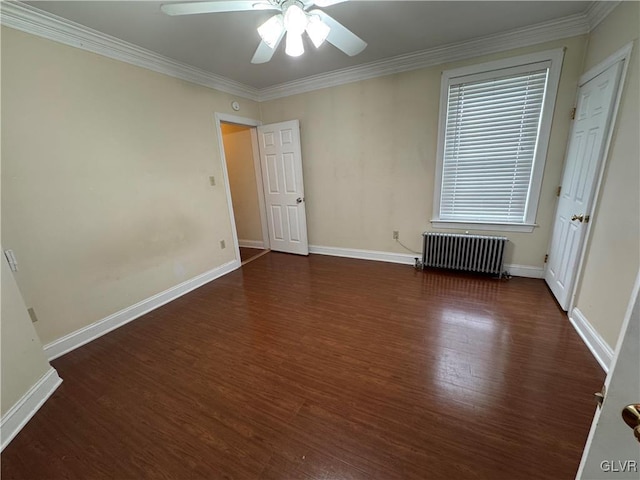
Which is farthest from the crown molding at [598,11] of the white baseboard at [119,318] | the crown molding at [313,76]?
the white baseboard at [119,318]

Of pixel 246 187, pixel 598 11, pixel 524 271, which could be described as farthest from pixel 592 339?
pixel 246 187

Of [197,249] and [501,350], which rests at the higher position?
[197,249]

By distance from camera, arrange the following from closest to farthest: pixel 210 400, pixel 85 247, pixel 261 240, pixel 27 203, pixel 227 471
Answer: pixel 227 471
pixel 210 400
pixel 27 203
pixel 85 247
pixel 261 240

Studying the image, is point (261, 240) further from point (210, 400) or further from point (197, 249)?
point (210, 400)

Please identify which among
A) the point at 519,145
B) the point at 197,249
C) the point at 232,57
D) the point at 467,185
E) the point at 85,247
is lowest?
the point at 197,249

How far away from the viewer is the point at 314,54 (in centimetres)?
277

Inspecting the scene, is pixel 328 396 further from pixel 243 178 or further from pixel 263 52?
pixel 243 178

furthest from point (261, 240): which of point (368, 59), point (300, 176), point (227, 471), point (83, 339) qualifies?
point (227, 471)

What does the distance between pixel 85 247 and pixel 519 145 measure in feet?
14.4

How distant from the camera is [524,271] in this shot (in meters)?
3.03

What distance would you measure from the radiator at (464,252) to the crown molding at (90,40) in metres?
3.44

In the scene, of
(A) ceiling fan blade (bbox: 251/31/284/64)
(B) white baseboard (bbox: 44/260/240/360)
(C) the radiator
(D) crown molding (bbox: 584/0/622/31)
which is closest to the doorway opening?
(B) white baseboard (bbox: 44/260/240/360)

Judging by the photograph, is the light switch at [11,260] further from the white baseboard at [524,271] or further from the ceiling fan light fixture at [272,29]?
the white baseboard at [524,271]

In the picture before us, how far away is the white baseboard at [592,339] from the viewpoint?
1.70 metres
